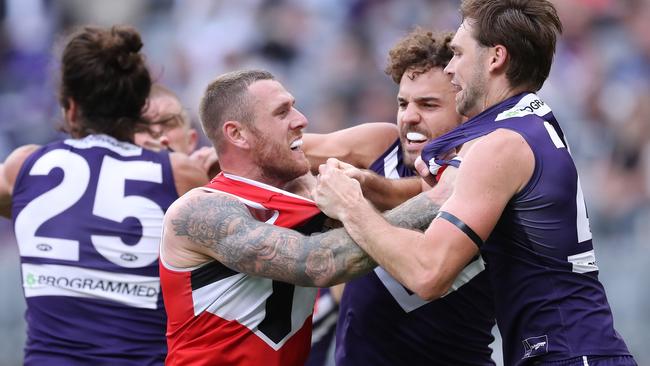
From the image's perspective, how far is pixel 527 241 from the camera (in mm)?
4059

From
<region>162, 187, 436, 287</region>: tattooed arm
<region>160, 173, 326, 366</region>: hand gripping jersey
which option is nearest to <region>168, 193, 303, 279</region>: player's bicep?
<region>162, 187, 436, 287</region>: tattooed arm

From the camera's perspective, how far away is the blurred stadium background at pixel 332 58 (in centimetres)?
1060

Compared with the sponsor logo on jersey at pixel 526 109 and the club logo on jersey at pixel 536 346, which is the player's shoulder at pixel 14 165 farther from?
the club logo on jersey at pixel 536 346

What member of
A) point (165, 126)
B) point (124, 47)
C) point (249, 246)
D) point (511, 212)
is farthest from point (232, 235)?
point (165, 126)

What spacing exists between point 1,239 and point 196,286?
681 centimetres

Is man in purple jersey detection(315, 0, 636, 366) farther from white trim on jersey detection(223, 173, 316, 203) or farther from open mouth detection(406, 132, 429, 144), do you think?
open mouth detection(406, 132, 429, 144)

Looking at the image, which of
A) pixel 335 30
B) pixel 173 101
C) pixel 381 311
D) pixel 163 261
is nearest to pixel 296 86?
pixel 335 30

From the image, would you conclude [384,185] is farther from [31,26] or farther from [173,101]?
[31,26]

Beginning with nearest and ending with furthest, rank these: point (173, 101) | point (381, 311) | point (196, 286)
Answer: point (196, 286) → point (381, 311) → point (173, 101)

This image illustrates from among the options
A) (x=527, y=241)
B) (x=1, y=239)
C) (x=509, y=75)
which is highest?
(x=509, y=75)

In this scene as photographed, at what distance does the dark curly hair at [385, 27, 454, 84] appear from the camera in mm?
5215

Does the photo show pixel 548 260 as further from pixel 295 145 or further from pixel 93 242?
pixel 93 242

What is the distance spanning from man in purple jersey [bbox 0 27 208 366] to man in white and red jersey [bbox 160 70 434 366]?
0.85m


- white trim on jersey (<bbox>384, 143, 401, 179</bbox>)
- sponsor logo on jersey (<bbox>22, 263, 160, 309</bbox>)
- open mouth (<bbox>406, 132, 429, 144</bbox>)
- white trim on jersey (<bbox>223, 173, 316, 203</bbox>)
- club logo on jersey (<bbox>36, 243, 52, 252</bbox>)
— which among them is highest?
open mouth (<bbox>406, 132, 429, 144</bbox>)
